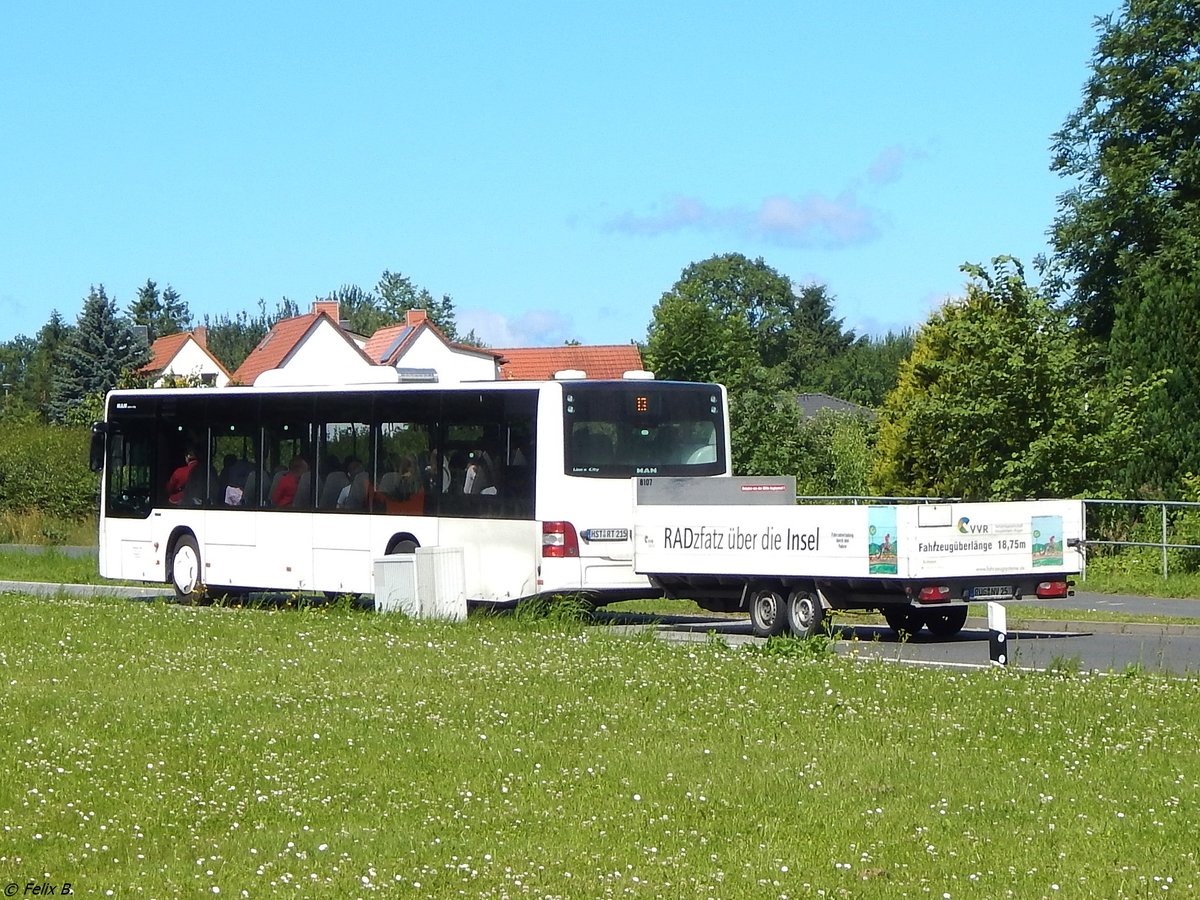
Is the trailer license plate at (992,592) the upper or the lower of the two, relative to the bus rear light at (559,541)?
lower

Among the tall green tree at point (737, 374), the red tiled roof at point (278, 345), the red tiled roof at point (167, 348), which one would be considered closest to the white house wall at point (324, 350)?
the red tiled roof at point (278, 345)

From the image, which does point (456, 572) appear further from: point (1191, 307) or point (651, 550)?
point (1191, 307)

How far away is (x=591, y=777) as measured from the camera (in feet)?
30.0

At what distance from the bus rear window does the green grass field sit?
5.87m

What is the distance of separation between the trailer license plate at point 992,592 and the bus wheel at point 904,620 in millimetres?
1171

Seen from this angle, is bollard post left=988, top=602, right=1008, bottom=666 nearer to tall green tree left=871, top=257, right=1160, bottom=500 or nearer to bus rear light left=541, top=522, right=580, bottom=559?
bus rear light left=541, top=522, right=580, bottom=559

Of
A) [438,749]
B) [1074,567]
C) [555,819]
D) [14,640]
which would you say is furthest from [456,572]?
[555,819]

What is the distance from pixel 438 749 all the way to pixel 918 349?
114ft

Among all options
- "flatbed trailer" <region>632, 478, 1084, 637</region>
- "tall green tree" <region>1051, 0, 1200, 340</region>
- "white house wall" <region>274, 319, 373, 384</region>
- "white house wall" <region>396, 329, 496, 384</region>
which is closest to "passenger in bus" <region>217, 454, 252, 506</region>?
"flatbed trailer" <region>632, 478, 1084, 637</region>

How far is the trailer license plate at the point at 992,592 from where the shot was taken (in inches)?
723

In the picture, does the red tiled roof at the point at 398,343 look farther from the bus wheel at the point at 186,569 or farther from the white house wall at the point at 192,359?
the bus wheel at the point at 186,569

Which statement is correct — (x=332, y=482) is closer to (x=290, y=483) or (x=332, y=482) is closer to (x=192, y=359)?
(x=290, y=483)

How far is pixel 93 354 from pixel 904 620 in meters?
76.4

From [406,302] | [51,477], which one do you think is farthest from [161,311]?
[51,477]
